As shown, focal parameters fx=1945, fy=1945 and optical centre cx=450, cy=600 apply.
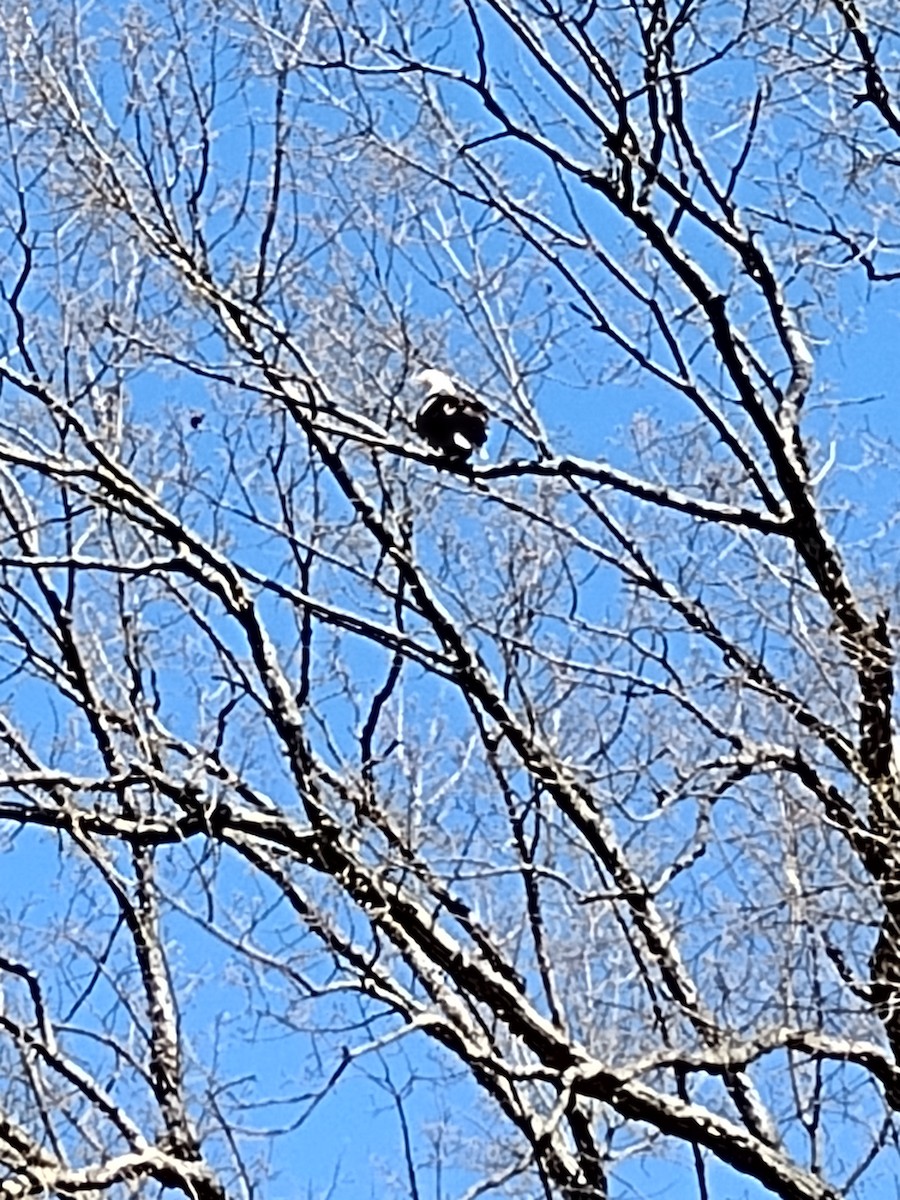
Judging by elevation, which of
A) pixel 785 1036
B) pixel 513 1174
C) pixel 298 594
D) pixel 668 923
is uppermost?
pixel 298 594

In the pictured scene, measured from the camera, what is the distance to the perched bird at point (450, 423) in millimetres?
5203

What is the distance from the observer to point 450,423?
5230 mm

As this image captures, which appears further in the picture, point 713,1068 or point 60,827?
point 60,827

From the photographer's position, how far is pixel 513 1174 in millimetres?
4453

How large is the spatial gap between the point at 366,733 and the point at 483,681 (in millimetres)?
508

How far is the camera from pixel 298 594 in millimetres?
5484

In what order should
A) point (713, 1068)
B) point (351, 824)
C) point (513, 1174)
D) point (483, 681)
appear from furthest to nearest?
point (483, 681), point (351, 824), point (713, 1068), point (513, 1174)

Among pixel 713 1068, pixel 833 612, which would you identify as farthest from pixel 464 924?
pixel 833 612

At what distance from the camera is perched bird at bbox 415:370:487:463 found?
17.1 feet

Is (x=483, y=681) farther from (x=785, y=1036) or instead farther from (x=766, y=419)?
(x=785, y=1036)

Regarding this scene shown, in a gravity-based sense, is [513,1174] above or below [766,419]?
below

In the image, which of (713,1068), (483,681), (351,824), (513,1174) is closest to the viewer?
(513,1174)

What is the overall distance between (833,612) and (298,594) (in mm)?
1494

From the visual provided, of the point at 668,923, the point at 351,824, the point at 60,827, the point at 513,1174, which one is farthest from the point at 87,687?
the point at 513,1174
